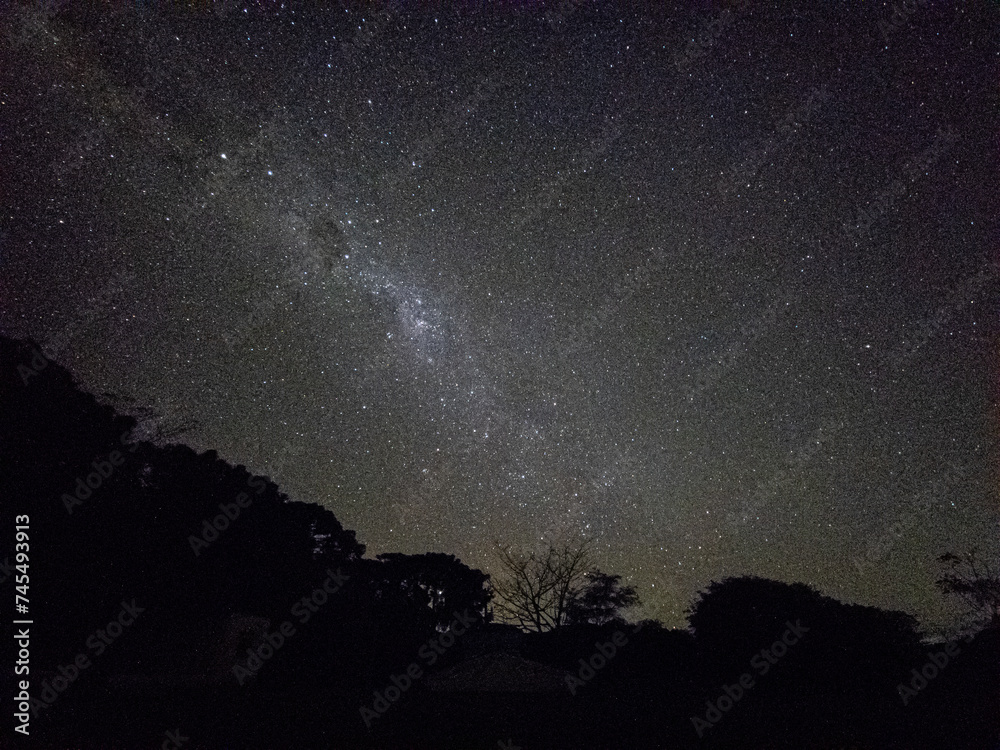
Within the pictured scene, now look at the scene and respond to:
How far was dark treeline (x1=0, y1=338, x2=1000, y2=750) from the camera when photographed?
1430cm

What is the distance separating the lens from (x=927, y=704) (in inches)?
724

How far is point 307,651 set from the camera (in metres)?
24.3

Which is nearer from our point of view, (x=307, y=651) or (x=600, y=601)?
(x=307, y=651)

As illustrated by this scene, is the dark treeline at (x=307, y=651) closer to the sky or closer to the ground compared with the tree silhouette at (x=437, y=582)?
closer to the ground

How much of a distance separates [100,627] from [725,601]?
23573 millimetres

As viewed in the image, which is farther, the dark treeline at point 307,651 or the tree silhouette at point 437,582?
the tree silhouette at point 437,582

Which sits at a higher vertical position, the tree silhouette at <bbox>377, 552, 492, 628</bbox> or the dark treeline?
the tree silhouette at <bbox>377, 552, 492, 628</bbox>

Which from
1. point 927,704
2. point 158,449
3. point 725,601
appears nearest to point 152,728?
point 158,449

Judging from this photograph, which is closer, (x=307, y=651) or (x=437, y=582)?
(x=307, y=651)

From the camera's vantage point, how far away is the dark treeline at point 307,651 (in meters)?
14.3

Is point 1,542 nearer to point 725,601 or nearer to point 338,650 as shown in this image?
point 338,650

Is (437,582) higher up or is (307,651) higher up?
(437,582)

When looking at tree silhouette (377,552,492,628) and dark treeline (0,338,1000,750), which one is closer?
dark treeline (0,338,1000,750)

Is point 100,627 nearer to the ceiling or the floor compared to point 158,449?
nearer to the floor
